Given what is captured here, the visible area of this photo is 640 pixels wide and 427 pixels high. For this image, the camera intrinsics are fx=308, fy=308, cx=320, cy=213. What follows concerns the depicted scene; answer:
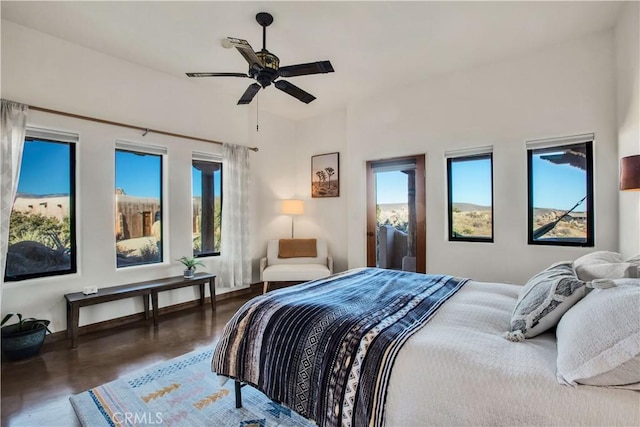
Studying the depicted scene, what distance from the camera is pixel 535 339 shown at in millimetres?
1333

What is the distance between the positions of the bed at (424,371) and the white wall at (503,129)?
189cm

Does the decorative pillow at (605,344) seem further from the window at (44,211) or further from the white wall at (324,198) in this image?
the window at (44,211)

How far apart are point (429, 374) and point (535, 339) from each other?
0.54 meters

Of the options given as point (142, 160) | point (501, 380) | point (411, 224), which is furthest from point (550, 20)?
point (142, 160)

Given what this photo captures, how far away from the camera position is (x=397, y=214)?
4438 mm

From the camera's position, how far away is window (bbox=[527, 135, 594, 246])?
317 centimetres

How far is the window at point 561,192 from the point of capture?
3.17m

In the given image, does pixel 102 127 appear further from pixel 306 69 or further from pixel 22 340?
pixel 306 69

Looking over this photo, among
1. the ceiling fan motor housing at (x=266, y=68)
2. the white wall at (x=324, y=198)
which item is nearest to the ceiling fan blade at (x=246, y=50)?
the ceiling fan motor housing at (x=266, y=68)

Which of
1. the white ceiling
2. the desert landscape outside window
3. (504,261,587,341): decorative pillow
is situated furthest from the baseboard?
(504,261,587,341): decorative pillow

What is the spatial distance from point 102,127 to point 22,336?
2120 millimetres

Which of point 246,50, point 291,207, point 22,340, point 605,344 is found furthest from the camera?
point 291,207

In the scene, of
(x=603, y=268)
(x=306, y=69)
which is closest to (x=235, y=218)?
(x=306, y=69)

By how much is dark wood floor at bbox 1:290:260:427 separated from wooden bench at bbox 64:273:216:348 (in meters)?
0.20
